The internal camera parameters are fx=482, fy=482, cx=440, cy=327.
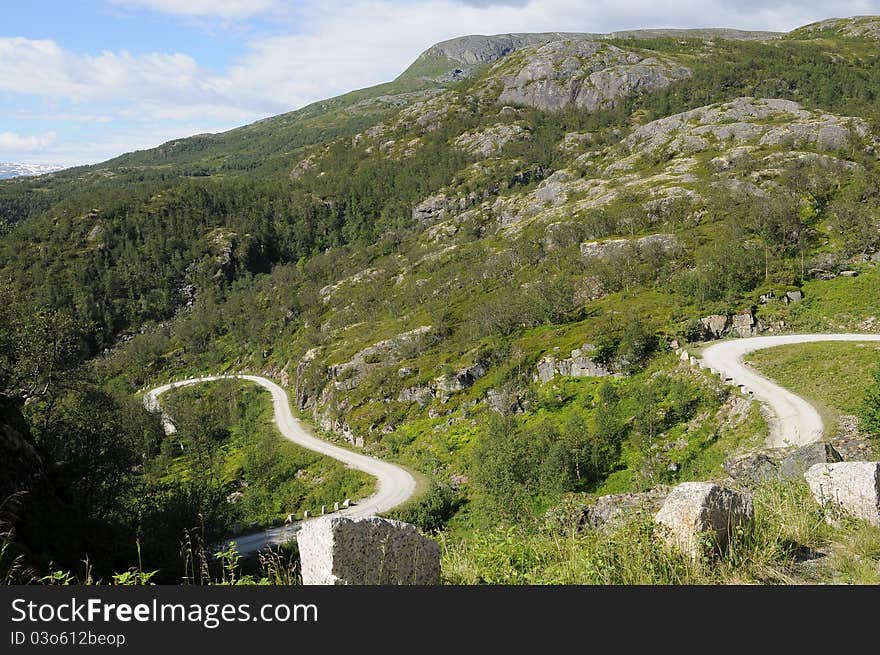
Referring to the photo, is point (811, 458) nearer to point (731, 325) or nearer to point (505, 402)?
point (731, 325)

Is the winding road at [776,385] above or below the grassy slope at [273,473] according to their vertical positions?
above

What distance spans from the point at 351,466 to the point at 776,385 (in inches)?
1902

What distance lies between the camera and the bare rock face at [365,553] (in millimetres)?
6672

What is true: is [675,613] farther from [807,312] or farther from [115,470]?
[807,312]

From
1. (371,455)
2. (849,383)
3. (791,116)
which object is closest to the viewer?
(849,383)

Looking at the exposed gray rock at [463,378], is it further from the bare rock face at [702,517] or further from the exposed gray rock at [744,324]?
the bare rock face at [702,517]

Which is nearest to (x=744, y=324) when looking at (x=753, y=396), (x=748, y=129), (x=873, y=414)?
(x=753, y=396)

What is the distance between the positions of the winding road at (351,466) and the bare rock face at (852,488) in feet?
50.5

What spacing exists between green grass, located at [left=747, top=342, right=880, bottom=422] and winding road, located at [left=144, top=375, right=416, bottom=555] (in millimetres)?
28715

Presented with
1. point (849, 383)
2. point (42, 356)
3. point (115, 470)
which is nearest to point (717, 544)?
point (849, 383)

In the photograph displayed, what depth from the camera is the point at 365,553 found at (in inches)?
270

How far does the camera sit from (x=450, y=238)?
17512 cm

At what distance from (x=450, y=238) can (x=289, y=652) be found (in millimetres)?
174091

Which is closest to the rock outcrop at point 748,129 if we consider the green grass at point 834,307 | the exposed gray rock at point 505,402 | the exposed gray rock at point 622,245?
the exposed gray rock at point 622,245
